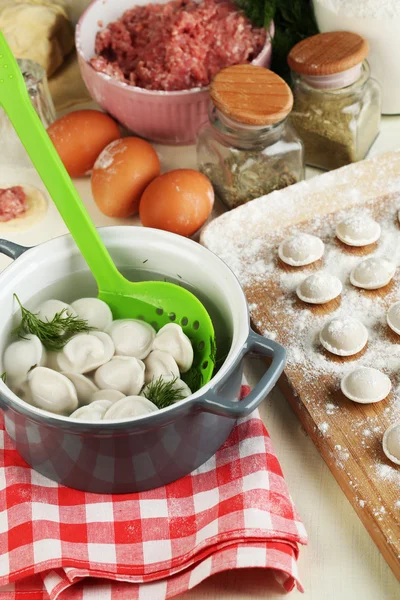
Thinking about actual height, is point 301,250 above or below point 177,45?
below

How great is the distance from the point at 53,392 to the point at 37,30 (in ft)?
2.99

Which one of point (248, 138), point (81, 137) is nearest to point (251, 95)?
point (248, 138)

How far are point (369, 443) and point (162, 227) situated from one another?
1.58 ft

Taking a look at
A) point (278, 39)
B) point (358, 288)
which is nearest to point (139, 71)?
point (278, 39)

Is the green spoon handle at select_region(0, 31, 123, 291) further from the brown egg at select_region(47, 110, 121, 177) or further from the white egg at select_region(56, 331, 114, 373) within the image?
the brown egg at select_region(47, 110, 121, 177)

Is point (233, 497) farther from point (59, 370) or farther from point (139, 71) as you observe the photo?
point (139, 71)

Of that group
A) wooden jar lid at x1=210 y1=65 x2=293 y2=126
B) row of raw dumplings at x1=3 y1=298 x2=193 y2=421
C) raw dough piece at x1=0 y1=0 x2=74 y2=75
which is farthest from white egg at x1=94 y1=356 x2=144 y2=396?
raw dough piece at x1=0 y1=0 x2=74 y2=75

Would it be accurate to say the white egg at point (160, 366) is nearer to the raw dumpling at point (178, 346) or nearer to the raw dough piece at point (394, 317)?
the raw dumpling at point (178, 346)

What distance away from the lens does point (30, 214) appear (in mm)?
1312

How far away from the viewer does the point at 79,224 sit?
0.97 metres

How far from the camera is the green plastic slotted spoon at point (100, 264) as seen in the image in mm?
935

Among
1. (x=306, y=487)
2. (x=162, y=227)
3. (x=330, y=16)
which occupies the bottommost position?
(x=306, y=487)

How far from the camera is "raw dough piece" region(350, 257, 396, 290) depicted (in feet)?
3.51

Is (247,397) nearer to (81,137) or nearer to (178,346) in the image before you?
(178,346)
